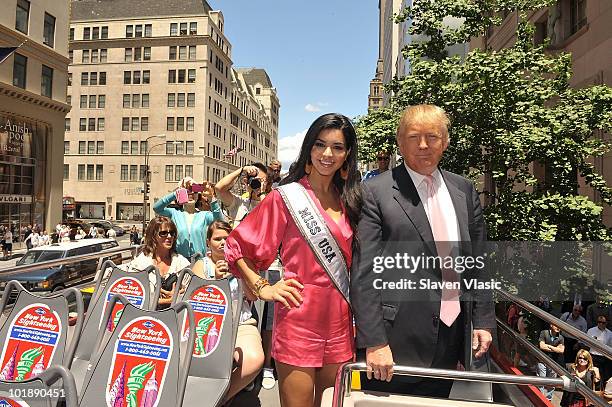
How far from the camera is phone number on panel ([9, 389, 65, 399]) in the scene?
5.85ft

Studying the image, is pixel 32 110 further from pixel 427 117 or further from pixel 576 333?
pixel 576 333

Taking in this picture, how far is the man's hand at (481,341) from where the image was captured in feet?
7.20

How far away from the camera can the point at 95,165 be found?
6331 cm

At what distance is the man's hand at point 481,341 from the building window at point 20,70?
34.4 metres

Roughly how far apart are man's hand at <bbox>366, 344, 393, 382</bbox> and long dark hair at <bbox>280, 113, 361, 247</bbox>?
0.50m

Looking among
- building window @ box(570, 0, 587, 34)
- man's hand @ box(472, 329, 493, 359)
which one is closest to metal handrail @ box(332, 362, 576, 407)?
man's hand @ box(472, 329, 493, 359)

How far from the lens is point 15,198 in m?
30.2

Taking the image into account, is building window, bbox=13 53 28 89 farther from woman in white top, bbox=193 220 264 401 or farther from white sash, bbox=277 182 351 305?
white sash, bbox=277 182 351 305

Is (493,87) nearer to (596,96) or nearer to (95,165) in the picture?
Result: (596,96)

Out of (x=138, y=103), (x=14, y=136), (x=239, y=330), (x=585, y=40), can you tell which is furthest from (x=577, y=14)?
(x=138, y=103)

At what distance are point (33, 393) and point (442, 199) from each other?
198 centimetres

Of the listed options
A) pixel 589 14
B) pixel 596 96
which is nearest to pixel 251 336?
pixel 596 96

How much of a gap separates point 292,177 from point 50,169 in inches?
1380

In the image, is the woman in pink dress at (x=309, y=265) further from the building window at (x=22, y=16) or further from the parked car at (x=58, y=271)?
the building window at (x=22, y=16)
